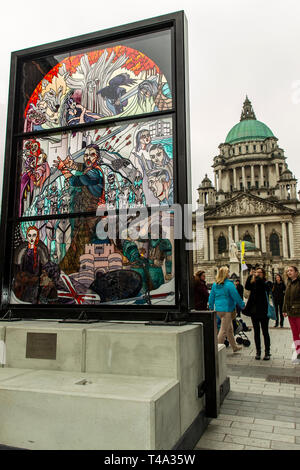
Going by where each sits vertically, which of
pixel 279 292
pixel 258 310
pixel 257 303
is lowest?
pixel 258 310

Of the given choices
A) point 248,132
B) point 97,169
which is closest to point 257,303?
point 97,169

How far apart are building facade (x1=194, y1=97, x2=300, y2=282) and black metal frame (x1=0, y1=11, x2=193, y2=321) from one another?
4779cm

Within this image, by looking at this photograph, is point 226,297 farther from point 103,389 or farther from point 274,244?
point 274,244

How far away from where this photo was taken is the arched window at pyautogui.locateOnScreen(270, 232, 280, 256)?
197ft

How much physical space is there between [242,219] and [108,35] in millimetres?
59663

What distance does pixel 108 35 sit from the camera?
180 inches

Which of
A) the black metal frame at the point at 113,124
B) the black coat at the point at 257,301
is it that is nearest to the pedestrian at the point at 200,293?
the black coat at the point at 257,301

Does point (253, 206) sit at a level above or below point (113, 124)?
above

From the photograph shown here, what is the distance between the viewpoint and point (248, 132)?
261 ft

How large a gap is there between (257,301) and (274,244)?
184 feet

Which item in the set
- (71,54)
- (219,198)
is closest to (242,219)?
(219,198)

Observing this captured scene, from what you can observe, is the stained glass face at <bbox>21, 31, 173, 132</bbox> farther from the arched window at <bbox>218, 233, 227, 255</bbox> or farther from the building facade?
the arched window at <bbox>218, 233, 227, 255</bbox>
